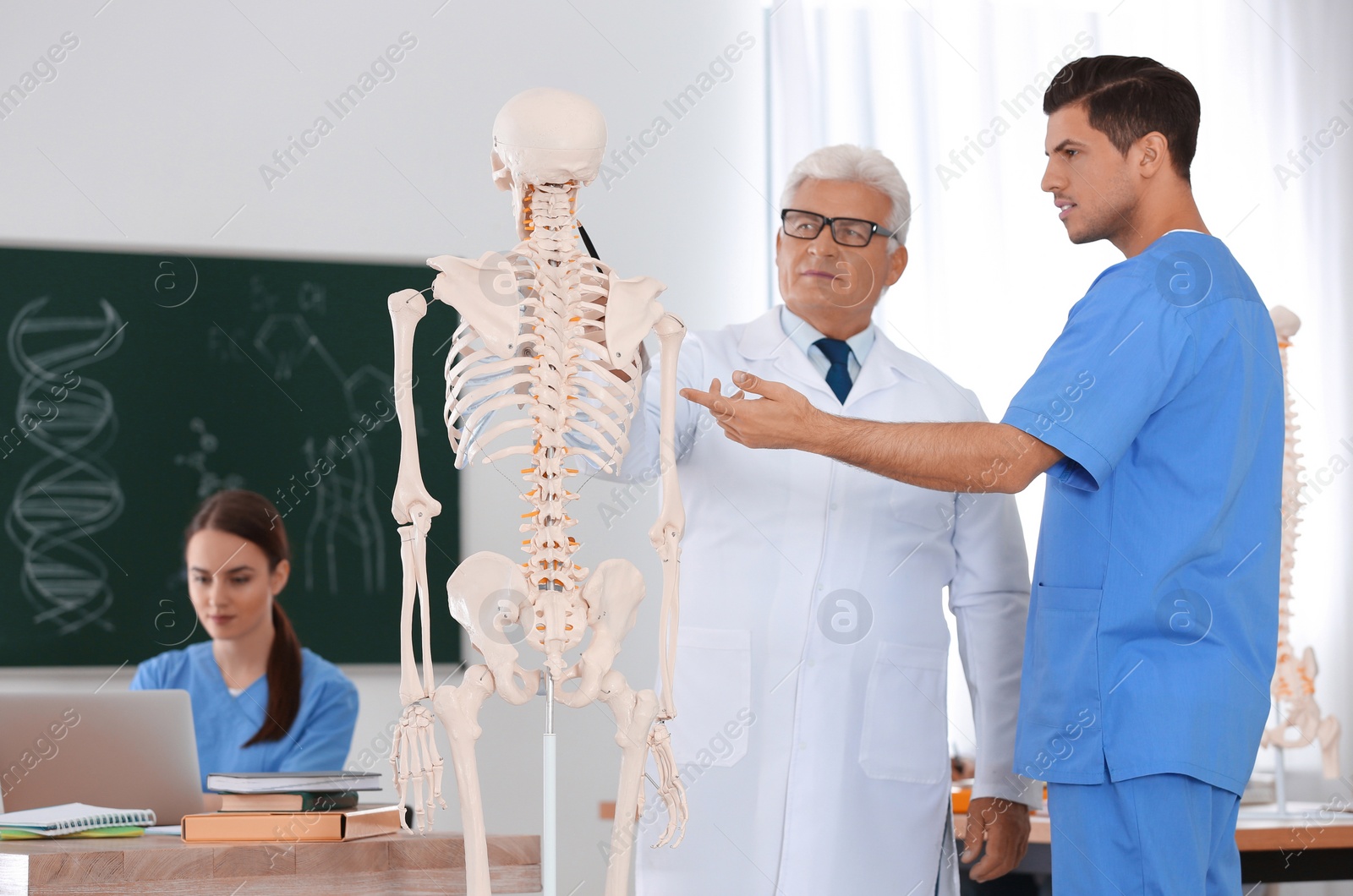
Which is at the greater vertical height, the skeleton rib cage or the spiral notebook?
the skeleton rib cage

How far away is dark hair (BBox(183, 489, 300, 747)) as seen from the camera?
3182 millimetres

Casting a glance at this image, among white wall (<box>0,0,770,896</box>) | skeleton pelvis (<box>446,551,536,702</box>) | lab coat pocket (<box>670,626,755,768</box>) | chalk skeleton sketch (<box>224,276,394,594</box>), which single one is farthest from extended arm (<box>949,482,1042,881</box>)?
chalk skeleton sketch (<box>224,276,394,594</box>)

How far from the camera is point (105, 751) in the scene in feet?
6.84

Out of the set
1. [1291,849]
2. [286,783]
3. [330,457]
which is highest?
[330,457]

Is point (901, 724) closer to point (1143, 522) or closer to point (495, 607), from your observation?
point (1143, 522)

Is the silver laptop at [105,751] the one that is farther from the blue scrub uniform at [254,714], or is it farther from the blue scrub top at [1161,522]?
the blue scrub top at [1161,522]

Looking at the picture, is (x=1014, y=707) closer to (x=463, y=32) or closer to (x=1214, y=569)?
(x=1214, y=569)

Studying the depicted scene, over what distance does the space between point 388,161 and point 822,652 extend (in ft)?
7.43

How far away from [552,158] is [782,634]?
0.90m

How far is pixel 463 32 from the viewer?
3.68 metres

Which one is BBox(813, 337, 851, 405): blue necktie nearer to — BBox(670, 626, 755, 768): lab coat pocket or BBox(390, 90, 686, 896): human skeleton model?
BBox(670, 626, 755, 768): lab coat pocket

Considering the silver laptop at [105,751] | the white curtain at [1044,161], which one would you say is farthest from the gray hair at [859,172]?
the white curtain at [1044,161]

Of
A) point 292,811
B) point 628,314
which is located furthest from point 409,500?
point 292,811

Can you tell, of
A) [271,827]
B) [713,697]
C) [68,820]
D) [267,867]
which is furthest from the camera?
[713,697]
